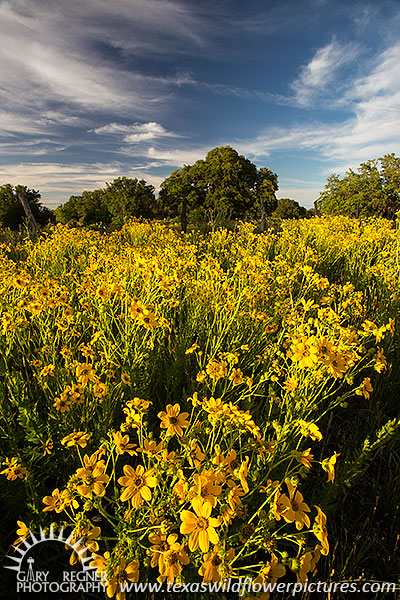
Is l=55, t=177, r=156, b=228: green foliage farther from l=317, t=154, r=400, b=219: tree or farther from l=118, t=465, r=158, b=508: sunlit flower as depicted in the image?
l=118, t=465, r=158, b=508: sunlit flower

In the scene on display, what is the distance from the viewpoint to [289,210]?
74.8 m

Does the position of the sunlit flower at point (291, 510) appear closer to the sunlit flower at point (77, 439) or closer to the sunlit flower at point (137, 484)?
the sunlit flower at point (137, 484)

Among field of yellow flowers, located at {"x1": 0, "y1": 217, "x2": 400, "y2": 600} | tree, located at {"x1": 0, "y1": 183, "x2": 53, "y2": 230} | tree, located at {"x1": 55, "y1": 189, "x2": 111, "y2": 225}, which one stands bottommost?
field of yellow flowers, located at {"x1": 0, "y1": 217, "x2": 400, "y2": 600}

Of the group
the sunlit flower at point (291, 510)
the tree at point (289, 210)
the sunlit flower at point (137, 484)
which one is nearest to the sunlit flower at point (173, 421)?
the sunlit flower at point (137, 484)

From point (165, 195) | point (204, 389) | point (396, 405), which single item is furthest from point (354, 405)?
point (165, 195)

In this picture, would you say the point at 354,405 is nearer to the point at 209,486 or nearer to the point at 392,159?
the point at 209,486

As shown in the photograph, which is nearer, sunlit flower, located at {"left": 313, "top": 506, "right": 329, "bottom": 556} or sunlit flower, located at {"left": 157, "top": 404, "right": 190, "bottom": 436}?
sunlit flower, located at {"left": 313, "top": 506, "right": 329, "bottom": 556}

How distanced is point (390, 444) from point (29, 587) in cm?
225

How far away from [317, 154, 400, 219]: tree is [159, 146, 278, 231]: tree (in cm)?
1113

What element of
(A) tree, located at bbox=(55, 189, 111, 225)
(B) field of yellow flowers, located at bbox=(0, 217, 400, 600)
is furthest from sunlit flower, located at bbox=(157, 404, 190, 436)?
(A) tree, located at bbox=(55, 189, 111, 225)

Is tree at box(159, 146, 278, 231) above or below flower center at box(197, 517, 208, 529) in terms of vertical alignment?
above

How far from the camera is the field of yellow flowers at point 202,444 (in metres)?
0.92

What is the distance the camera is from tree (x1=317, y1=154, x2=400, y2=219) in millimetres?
29578

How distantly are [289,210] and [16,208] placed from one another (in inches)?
2461
